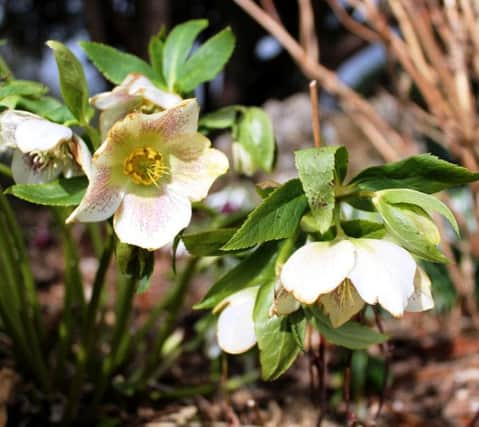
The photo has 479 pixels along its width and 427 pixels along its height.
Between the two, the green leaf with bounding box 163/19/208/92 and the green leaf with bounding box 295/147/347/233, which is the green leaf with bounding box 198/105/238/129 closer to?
the green leaf with bounding box 163/19/208/92

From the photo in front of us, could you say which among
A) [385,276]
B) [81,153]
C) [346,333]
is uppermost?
[81,153]

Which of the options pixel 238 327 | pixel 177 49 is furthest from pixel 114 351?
pixel 177 49

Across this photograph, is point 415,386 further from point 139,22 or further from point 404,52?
point 139,22

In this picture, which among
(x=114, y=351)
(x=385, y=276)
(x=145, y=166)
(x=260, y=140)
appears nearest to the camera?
(x=385, y=276)

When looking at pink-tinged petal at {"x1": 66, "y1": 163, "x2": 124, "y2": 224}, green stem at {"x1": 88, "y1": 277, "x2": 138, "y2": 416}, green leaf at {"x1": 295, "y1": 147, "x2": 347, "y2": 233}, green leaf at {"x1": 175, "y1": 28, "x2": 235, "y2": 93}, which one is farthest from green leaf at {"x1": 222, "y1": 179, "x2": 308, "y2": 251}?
green stem at {"x1": 88, "y1": 277, "x2": 138, "y2": 416}

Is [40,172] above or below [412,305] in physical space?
above

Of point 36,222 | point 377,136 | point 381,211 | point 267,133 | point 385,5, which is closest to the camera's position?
point 381,211

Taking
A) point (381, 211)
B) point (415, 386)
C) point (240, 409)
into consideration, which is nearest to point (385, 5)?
point (415, 386)

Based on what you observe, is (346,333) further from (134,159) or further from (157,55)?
(157,55)
